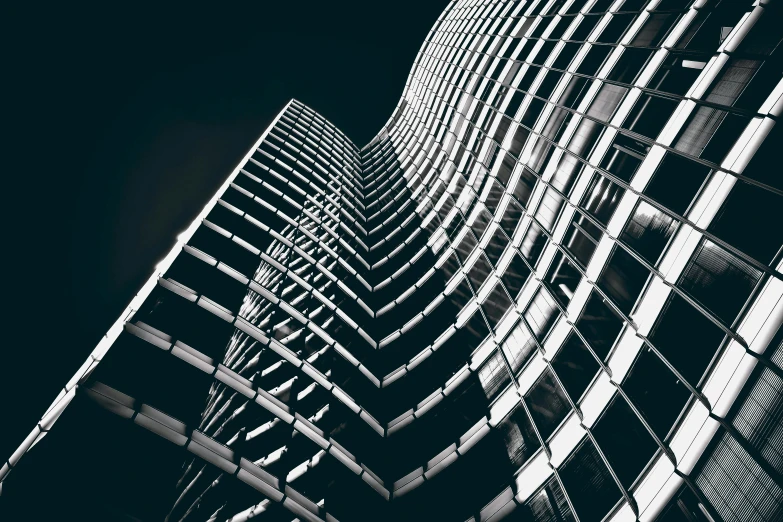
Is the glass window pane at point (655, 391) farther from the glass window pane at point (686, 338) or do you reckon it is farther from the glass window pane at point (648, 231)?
the glass window pane at point (648, 231)

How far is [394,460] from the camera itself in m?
16.6

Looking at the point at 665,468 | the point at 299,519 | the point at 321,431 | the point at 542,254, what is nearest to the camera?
the point at 665,468

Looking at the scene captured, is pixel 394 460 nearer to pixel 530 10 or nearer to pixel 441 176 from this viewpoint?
pixel 441 176

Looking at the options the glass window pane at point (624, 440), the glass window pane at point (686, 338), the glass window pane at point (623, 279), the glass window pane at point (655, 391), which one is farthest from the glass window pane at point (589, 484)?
Result: the glass window pane at point (623, 279)

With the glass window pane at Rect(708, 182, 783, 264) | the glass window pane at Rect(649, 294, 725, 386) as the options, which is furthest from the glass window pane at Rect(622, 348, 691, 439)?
the glass window pane at Rect(708, 182, 783, 264)

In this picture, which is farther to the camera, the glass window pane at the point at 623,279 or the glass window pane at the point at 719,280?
the glass window pane at the point at 623,279

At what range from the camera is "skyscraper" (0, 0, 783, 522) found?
891 centimetres

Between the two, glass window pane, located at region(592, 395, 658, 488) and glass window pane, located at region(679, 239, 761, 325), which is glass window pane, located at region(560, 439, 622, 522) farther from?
glass window pane, located at region(679, 239, 761, 325)

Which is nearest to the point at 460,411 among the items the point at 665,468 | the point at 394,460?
the point at 394,460

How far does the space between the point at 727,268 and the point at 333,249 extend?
20599mm

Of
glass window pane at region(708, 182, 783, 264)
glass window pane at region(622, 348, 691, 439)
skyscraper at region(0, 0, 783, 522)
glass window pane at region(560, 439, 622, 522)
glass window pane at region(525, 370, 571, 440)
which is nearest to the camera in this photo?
glass window pane at region(708, 182, 783, 264)

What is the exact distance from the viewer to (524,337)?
616 inches

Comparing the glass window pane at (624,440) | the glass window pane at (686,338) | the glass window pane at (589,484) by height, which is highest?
the glass window pane at (686,338)

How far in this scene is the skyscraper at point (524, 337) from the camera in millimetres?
8906
